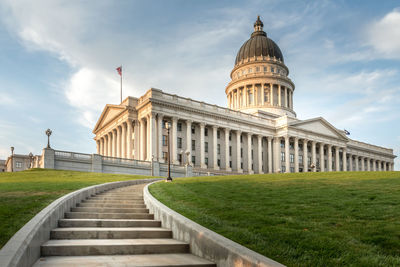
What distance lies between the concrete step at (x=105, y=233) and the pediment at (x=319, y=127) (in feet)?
239

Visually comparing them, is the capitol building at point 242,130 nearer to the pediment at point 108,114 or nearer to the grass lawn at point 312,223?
the pediment at point 108,114

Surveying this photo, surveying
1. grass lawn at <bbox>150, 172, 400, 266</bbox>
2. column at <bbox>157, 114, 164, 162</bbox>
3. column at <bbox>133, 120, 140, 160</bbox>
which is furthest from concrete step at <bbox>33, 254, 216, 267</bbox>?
column at <bbox>133, 120, 140, 160</bbox>

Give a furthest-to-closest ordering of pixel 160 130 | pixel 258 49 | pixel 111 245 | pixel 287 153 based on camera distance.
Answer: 1. pixel 258 49
2. pixel 287 153
3. pixel 160 130
4. pixel 111 245

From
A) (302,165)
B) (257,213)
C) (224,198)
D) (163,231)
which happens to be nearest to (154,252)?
(163,231)

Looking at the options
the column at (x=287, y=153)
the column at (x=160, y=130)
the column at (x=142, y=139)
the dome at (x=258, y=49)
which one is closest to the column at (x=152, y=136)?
the column at (x=160, y=130)

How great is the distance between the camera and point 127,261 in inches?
291

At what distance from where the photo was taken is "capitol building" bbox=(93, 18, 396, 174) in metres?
63.4

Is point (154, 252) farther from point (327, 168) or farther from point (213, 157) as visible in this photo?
point (327, 168)

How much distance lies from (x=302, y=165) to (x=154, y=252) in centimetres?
7910

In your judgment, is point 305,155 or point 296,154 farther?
point 305,155

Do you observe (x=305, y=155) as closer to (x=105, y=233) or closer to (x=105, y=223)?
(x=105, y=223)

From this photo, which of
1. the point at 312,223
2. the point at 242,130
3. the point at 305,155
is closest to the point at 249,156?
the point at 242,130

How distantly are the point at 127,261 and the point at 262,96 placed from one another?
92.2 metres

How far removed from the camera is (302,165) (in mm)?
83312
